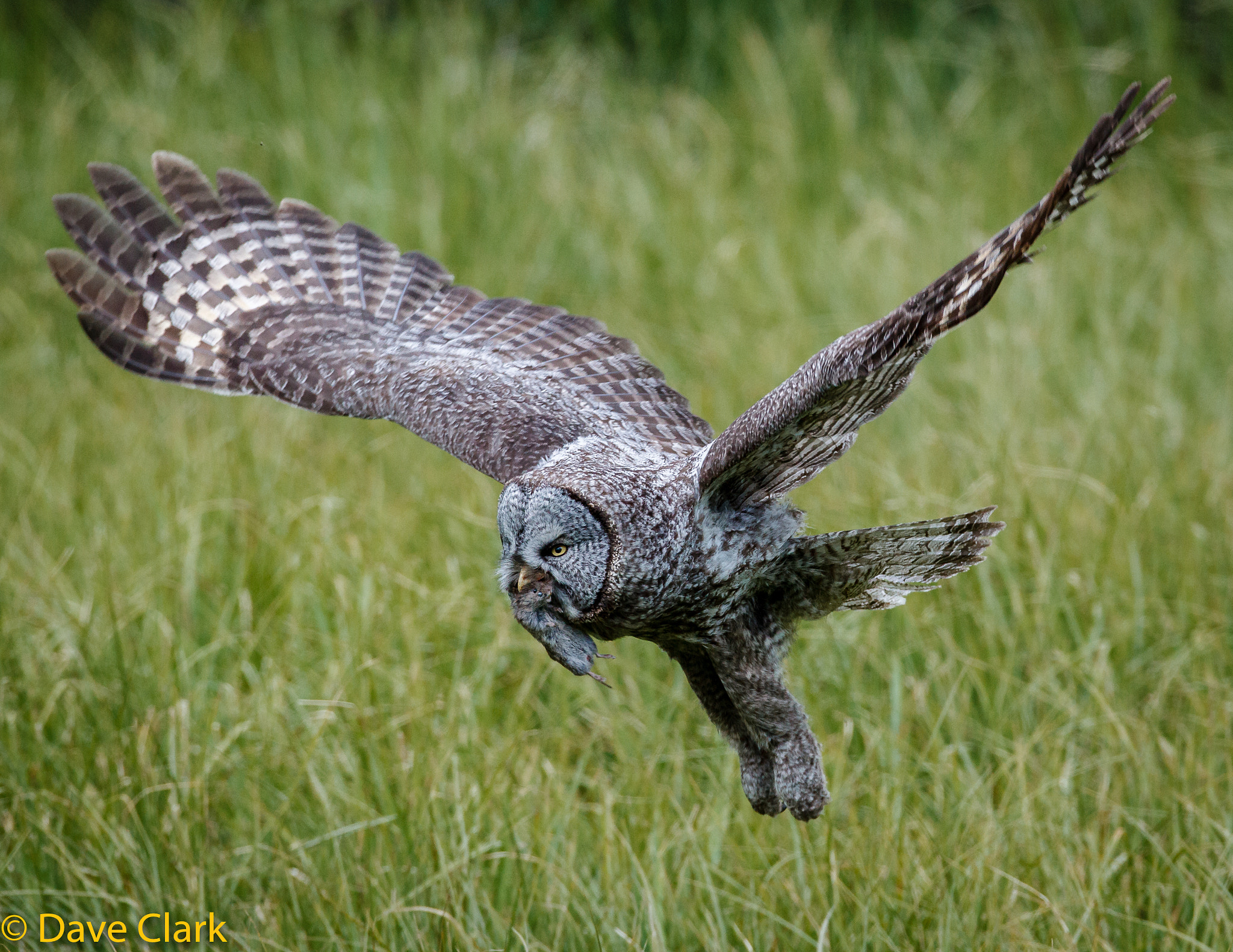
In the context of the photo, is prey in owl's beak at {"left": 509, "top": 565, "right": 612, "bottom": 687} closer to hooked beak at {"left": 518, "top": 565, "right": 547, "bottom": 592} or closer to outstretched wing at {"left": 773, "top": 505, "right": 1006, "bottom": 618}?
hooked beak at {"left": 518, "top": 565, "right": 547, "bottom": 592}

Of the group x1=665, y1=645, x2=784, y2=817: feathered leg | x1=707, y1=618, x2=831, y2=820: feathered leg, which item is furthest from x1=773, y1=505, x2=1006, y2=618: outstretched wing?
x1=665, y1=645, x2=784, y2=817: feathered leg

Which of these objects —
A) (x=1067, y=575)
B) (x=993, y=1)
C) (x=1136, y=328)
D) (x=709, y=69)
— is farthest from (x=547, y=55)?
(x=1067, y=575)

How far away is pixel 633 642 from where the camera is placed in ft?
15.3

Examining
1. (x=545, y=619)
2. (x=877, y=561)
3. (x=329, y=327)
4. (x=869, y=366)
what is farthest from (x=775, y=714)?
(x=329, y=327)

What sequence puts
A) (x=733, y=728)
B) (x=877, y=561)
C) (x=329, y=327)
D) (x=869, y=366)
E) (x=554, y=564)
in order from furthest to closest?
1. (x=329, y=327)
2. (x=733, y=728)
3. (x=877, y=561)
4. (x=554, y=564)
5. (x=869, y=366)

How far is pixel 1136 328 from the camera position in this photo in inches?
269

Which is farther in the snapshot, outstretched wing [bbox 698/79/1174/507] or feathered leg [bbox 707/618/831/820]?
feathered leg [bbox 707/618/831/820]

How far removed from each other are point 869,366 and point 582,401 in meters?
1.44

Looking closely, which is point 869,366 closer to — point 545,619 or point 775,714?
point 545,619

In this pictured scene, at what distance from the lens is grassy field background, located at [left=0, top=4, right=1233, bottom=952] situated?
143 inches

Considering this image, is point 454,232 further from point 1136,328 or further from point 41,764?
point 41,764

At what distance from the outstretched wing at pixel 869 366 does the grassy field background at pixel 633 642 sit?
3.18 ft

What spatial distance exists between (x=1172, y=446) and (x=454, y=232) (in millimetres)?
3848

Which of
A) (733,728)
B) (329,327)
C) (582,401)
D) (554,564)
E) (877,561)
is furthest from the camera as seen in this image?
(329,327)
